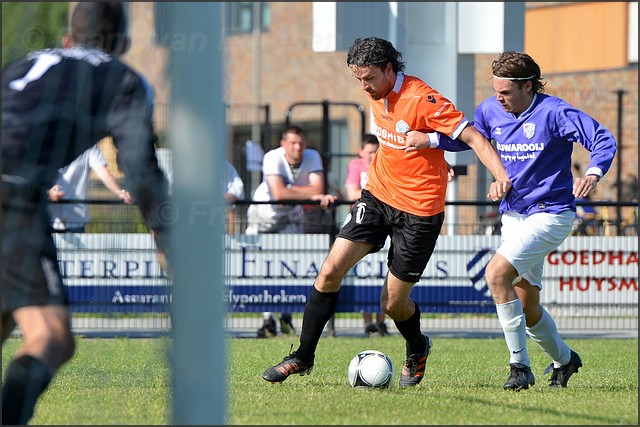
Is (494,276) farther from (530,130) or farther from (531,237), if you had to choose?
(530,130)

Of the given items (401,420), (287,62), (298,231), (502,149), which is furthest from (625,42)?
(401,420)

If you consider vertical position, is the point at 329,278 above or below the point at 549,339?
above

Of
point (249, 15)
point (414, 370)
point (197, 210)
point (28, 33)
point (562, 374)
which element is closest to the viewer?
point (197, 210)

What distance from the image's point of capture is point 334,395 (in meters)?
6.86

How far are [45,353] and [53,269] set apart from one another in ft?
1.20

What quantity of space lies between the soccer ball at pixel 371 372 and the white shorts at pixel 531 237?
1036 mm

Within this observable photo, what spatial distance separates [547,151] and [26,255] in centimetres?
386

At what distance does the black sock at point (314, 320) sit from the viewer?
7.30 meters

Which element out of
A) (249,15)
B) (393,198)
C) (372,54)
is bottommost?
(393,198)

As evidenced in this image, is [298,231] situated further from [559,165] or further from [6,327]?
[6,327]

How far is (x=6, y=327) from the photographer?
4.92m

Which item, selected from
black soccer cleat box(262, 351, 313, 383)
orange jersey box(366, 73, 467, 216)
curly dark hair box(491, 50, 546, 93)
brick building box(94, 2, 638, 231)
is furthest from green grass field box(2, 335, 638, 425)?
brick building box(94, 2, 638, 231)

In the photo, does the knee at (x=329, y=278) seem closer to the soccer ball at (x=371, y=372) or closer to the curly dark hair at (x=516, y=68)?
the soccer ball at (x=371, y=372)

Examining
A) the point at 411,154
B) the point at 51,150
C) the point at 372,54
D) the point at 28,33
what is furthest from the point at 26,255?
the point at 411,154
